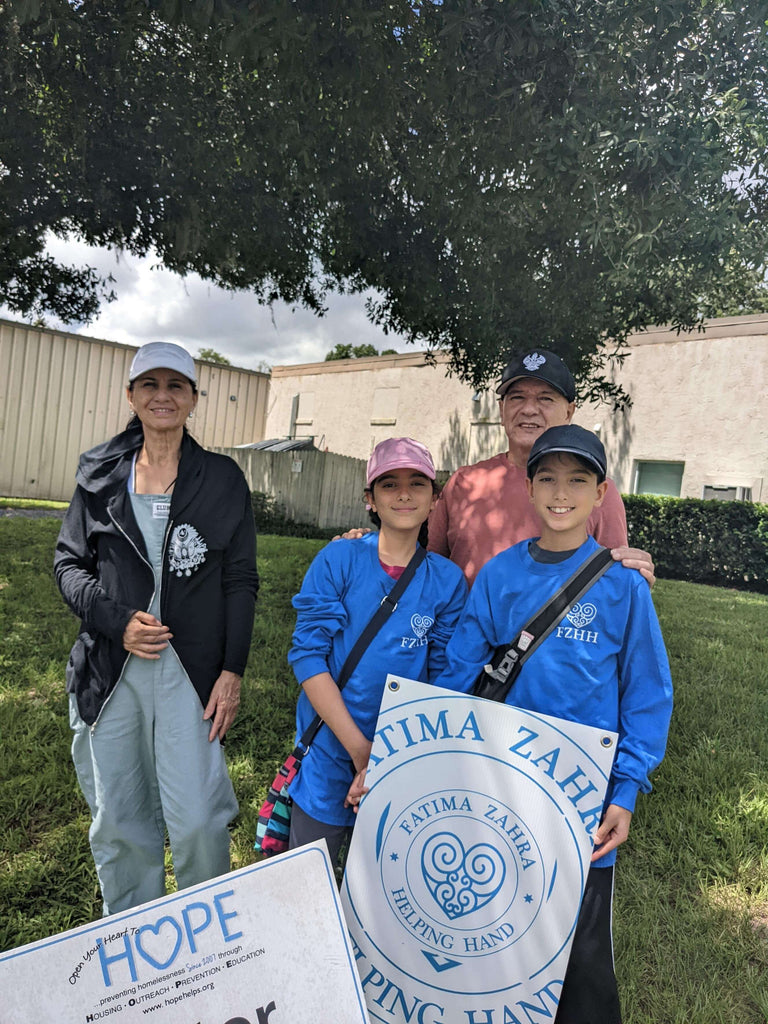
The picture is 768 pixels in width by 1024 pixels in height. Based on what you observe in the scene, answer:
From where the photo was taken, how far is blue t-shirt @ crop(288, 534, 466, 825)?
210cm

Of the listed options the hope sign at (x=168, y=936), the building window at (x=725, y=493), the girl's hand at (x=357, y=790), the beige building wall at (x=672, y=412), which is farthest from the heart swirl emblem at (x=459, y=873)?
the building window at (x=725, y=493)

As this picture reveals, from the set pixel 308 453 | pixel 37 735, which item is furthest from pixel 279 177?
pixel 308 453

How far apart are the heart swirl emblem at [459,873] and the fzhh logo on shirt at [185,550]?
1110mm

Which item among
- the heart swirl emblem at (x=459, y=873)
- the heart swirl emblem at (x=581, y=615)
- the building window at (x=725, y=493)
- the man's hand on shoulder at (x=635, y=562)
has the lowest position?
the heart swirl emblem at (x=459, y=873)

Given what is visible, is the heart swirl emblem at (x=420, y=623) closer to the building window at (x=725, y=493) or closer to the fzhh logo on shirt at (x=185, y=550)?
the fzhh logo on shirt at (x=185, y=550)

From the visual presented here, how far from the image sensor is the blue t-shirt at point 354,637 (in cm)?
210

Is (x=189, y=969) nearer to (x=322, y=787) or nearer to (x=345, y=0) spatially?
(x=322, y=787)

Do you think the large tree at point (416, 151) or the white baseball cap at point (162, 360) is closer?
the white baseball cap at point (162, 360)

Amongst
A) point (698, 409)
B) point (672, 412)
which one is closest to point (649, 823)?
point (698, 409)

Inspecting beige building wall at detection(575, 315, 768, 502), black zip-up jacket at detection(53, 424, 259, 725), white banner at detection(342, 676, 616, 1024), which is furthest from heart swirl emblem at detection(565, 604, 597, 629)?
beige building wall at detection(575, 315, 768, 502)

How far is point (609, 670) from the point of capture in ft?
6.25

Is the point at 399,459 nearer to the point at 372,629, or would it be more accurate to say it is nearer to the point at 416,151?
the point at 372,629

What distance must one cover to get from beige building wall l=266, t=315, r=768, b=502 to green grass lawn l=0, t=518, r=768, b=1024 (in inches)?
308

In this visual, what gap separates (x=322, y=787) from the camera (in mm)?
2104
